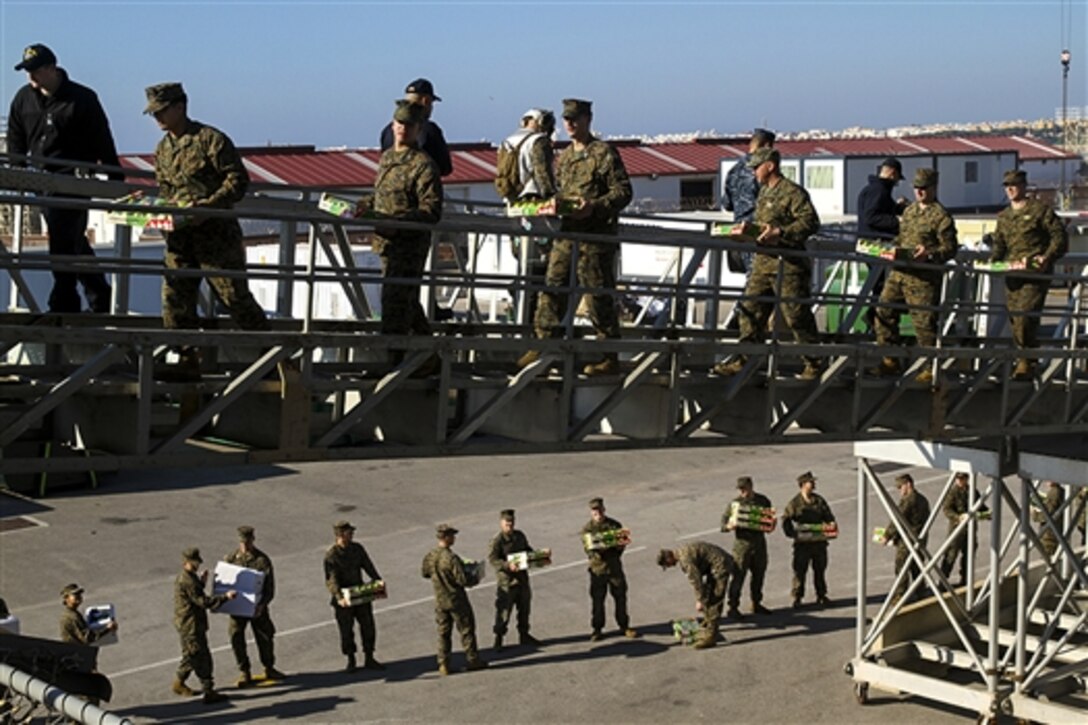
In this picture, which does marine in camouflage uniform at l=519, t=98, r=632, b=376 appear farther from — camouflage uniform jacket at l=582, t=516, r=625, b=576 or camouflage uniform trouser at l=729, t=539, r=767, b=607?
camouflage uniform trouser at l=729, t=539, r=767, b=607

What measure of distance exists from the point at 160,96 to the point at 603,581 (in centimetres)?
985

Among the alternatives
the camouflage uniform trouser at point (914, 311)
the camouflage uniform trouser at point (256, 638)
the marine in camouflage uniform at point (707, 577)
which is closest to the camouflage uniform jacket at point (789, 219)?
the camouflage uniform trouser at point (914, 311)

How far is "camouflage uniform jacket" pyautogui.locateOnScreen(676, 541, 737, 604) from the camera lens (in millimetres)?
18234

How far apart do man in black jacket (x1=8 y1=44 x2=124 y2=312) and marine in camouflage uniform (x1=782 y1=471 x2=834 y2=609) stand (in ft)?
32.9

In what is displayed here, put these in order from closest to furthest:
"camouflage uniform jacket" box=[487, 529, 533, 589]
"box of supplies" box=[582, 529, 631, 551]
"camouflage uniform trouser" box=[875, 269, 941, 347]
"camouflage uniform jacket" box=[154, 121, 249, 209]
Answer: "camouflage uniform jacket" box=[154, 121, 249, 209]
"camouflage uniform trouser" box=[875, 269, 941, 347]
"camouflage uniform jacket" box=[487, 529, 533, 589]
"box of supplies" box=[582, 529, 631, 551]

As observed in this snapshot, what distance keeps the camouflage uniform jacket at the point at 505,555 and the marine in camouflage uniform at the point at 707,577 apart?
4.80 feet

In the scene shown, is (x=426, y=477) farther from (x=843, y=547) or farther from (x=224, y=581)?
(x=224, y=581)

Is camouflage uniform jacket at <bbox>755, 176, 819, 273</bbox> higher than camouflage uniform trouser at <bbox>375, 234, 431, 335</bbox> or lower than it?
higher

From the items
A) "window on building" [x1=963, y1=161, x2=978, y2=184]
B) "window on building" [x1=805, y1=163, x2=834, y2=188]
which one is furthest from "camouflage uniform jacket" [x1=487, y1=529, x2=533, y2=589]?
"window on building" [x1=963, y1=161, x2=978, y2=184]

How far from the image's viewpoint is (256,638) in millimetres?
16828

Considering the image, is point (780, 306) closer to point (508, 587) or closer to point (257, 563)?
point (508, 587)

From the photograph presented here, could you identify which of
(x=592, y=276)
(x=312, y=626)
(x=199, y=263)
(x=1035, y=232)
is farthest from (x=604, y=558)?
(x=199, y=263)

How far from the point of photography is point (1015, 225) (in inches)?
580

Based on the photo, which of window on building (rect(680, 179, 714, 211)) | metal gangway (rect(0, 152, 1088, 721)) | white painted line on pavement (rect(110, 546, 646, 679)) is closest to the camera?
metal gangway (rect(0, 152, 1088, 721))
